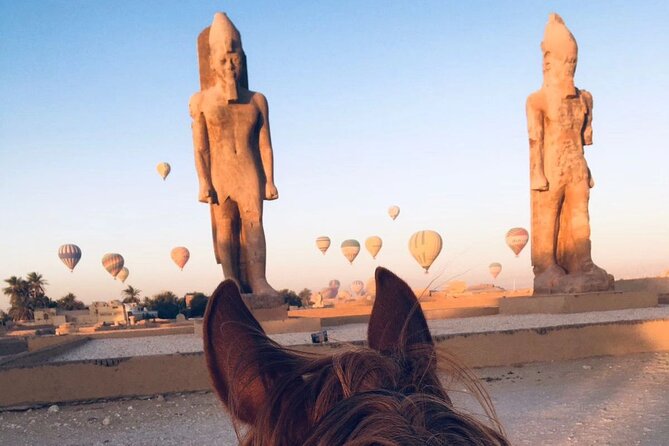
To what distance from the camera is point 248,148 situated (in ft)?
30.9

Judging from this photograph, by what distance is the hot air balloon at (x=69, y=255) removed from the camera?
138 ft

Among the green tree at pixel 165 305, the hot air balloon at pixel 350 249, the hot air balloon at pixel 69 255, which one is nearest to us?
the green tree at pixel 165 305

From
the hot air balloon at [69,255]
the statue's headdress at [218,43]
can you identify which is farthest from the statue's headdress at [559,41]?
the hot air balloon at [69,255]

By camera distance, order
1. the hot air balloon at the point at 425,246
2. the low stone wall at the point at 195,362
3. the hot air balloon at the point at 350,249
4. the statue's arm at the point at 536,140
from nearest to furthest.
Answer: the low stone wall at the point at 195,362, the statue's arm at the point at 536,140, the hot air balloon at the point at 425,246, the hot air balloon at the point at 350,249

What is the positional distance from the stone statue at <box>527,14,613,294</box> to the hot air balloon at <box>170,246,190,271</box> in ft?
113

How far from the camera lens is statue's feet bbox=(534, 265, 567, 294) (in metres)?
11.1

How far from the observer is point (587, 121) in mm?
11445

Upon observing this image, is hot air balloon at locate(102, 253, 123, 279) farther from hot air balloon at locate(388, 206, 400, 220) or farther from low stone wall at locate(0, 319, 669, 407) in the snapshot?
low stone wall at locate(0, 319, 669, 407)

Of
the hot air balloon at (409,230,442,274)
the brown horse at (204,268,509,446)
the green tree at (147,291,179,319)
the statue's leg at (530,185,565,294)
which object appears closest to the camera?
the brown horse at (204,268,509,446)

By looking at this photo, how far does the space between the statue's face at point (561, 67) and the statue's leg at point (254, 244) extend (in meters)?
7.09

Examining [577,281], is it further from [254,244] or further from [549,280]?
[254,244]

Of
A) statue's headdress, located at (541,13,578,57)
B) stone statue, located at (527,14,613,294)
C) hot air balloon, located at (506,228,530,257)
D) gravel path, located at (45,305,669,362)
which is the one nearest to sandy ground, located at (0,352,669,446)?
gravel path, located at (45,305,669,362)

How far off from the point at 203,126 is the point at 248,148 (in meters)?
0.97

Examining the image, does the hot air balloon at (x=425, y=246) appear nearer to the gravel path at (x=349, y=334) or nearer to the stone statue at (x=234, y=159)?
the gravel path at (x=349, y=334)
